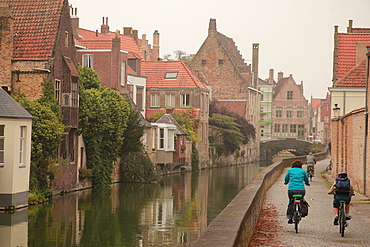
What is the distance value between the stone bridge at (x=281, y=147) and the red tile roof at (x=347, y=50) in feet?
154

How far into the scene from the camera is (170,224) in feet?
78.4

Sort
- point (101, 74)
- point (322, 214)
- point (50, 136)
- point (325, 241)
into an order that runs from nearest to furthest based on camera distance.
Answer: point (325, 241) < point (322, 214) < point (50, 136) < point (101, 74)

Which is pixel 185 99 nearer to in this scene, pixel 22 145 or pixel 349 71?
pixel 349 71

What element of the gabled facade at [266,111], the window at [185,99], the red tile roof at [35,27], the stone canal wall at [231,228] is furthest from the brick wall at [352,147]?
the gabled facade at [266,111]

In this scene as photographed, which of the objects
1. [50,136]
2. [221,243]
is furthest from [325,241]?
[50,136]

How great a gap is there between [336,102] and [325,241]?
25519mm

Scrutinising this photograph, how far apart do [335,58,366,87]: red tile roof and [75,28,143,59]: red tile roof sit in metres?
18.0

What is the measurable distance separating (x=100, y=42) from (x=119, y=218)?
24128 millimetres

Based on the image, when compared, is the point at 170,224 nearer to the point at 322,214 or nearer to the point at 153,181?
the point at 322,214

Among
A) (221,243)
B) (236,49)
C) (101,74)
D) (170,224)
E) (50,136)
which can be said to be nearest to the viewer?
(221,243)

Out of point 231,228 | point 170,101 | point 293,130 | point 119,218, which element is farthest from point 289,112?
point 231,228

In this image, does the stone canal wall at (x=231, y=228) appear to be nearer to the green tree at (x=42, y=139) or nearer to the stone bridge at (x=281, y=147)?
the green tree at (x=42, y=139)

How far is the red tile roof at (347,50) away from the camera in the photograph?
132ft

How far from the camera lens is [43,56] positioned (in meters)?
31.3
